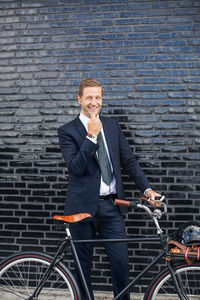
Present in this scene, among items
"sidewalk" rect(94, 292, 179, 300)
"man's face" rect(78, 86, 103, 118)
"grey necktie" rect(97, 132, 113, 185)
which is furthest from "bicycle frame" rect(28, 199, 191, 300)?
"sidewalk" rect(94, 292, 179, 300)

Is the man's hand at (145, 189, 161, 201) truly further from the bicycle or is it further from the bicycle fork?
the bicycle fork

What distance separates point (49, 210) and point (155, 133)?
1.58 meters

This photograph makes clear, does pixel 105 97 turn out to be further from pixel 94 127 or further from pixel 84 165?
pixel 84 165

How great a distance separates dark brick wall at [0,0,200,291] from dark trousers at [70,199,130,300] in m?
0.92

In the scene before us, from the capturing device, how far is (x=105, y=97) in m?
3.99

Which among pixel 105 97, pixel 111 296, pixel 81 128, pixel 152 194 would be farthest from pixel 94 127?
pixel 111 296

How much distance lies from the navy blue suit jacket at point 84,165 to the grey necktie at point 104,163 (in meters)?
0.04

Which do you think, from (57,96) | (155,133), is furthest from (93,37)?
(155,133)

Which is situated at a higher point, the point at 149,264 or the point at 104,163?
the point at 104,163

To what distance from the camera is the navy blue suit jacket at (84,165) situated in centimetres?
289

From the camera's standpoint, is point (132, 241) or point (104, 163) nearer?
point (132, 241)

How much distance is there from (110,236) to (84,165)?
2.41 ft

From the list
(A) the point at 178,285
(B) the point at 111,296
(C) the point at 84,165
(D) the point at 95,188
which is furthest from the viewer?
(B) the point at 111,296

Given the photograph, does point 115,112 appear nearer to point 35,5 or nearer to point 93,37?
point 93,37
